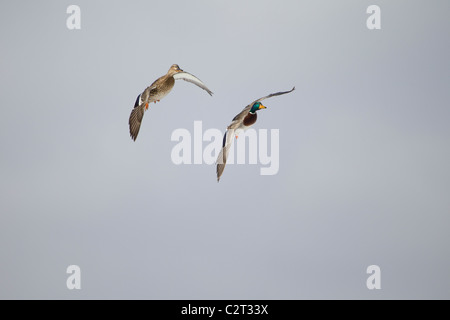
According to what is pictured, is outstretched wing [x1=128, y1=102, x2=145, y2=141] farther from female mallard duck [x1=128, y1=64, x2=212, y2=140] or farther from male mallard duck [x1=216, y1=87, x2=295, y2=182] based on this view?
male mallard duck [x1=216, y1=87, x2=295, y2=182]

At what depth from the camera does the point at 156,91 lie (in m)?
27.8

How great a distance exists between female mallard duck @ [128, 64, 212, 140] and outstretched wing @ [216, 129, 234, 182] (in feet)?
4.60

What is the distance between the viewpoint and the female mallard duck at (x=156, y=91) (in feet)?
88.0

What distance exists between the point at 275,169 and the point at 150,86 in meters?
6.33

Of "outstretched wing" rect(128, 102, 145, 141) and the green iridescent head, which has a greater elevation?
the green iridescent head

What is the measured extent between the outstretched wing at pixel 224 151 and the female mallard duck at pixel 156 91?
1403 millimetres

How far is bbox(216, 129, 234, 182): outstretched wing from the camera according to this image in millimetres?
28094

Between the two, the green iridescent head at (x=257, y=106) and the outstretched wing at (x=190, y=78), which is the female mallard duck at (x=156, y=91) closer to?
the outstretched wing at (x=190, y=78)

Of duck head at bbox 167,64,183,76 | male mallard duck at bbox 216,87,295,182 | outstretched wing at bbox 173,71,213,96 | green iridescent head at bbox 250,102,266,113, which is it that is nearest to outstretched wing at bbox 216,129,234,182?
male mallard duck at bbox 216,87,295,182

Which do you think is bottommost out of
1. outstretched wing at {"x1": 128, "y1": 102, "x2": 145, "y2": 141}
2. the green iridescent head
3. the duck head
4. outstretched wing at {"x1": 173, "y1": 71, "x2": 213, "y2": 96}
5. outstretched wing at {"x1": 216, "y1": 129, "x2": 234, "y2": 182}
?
outstretched wing at {"x1": 216, "y1": 129, "x2": 234, "y2": 182}

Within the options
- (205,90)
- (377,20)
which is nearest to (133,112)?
(205,90)

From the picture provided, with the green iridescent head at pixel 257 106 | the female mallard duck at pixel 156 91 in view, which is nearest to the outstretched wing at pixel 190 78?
the female mallard duck at pixel 156 91
